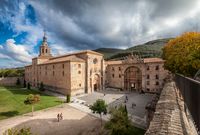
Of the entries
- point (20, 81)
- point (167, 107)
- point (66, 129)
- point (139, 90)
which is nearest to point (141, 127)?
point (66, 129)

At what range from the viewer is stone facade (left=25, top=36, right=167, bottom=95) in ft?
118

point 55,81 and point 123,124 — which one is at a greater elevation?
point 55,81

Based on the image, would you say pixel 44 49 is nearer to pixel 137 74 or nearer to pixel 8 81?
pixel 8 81

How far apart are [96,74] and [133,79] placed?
11611mm

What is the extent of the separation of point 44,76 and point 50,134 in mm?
32322

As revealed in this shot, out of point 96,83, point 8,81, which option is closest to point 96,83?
point 96,83

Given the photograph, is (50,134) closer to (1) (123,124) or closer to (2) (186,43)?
(1) (123,124)

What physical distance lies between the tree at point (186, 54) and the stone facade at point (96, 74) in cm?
1185

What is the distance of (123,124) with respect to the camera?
1334 centimetres

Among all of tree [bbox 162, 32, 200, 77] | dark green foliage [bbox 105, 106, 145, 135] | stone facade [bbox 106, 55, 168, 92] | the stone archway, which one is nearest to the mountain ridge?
stone facade [bbox 106, 55, 168, 92]

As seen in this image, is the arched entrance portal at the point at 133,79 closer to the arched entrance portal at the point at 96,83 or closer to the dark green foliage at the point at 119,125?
the arched entrance portal at the point at 96,83

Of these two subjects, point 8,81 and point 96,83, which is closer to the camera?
point 96,83

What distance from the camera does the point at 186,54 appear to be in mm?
21484

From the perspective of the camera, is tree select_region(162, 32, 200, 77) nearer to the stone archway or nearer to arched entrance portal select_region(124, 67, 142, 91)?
arched entrance portal select_region(124, 67, 142, 91)
